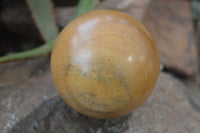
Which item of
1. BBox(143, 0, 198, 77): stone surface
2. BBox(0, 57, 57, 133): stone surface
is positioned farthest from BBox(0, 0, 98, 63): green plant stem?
BBox(143, 0, 198, 77): stone surface

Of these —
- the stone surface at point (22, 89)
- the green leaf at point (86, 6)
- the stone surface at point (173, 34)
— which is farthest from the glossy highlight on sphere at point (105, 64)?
the stone surface at point (173, 34)

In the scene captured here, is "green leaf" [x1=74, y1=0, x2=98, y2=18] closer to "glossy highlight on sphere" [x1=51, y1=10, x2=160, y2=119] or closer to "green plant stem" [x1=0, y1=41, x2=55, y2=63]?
"green plant stem" [x1=0, y1=41, x2=55, y2=63]

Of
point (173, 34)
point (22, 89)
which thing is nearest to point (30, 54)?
point (22, 89)

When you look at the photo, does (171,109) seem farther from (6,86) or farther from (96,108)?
(6,86)

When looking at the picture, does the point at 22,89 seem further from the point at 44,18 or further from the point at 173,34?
the point at 173,34

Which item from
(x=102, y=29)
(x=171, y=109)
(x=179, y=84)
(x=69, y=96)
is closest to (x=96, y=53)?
(x=102, y=29)

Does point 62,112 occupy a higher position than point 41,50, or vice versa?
point 41,50

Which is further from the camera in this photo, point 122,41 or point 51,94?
point 51,94
